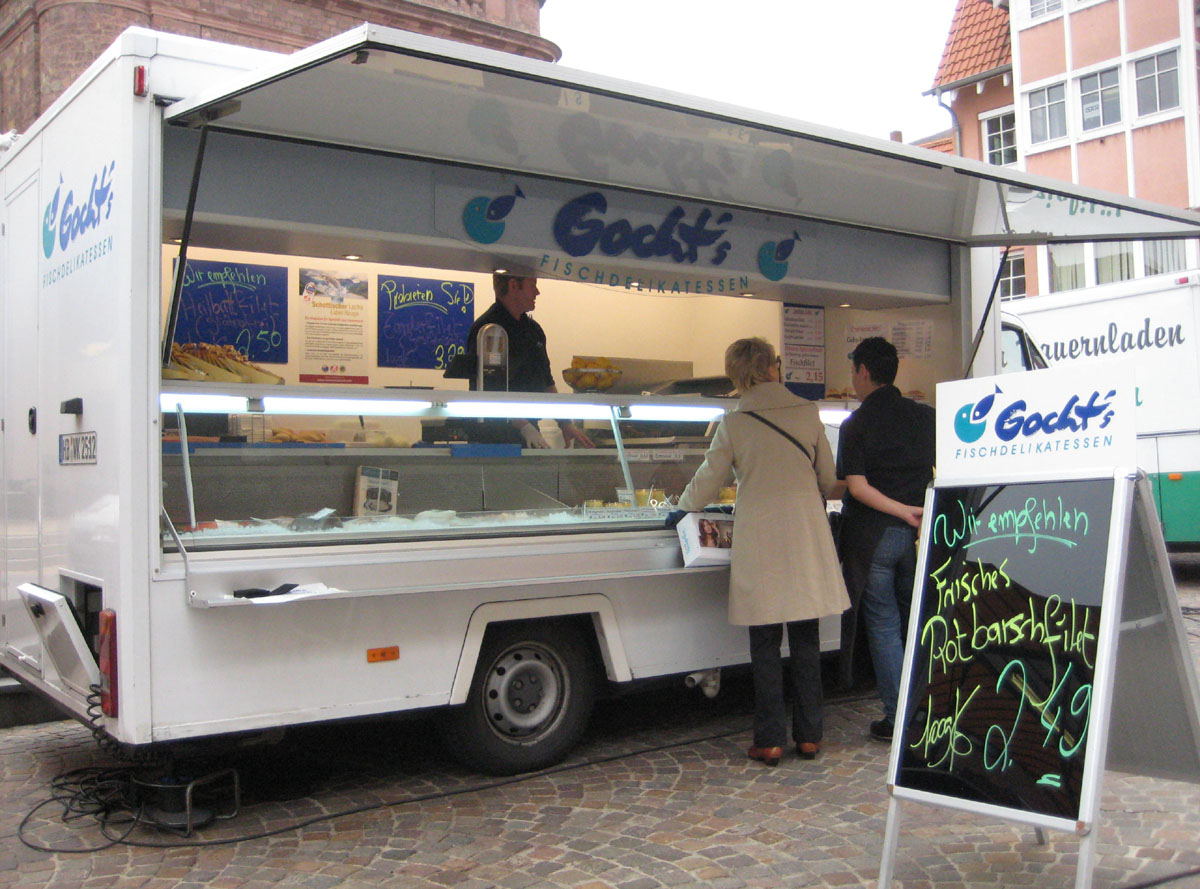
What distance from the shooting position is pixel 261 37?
62.4 feet

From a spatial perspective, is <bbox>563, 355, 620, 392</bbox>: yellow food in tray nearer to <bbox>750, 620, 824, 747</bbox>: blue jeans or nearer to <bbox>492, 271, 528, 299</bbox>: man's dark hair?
<bbox>492, 271, 528, 299</bbox>: man's dark hair

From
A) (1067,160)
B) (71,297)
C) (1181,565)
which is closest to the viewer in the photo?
(71,297)

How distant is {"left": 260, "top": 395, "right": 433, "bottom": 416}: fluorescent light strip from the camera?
4605 mm

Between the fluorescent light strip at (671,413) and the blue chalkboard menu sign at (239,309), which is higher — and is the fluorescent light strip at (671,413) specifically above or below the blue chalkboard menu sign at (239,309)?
below

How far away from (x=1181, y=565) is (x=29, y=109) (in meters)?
17.5

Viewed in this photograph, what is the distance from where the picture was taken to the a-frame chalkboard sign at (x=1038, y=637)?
3.31m

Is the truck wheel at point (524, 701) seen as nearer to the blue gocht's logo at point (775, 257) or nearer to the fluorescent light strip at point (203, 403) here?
the fluorescent light strip at point (203, 403)

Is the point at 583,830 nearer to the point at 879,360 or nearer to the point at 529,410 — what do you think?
the point at 529,410

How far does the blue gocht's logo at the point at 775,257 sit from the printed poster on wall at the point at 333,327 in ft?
7.56

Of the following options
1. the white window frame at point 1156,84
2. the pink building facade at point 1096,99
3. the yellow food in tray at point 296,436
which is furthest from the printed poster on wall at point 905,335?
the white window frame at point 1156,84

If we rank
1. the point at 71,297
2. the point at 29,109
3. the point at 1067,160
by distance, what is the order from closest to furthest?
the point at 71,297
the point at 29,109
the point at 1067,160

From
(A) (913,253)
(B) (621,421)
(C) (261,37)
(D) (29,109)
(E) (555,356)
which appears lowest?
(B) (621,421)

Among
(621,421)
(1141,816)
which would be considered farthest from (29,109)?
(1141,816)

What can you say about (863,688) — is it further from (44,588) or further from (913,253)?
(44,588)
